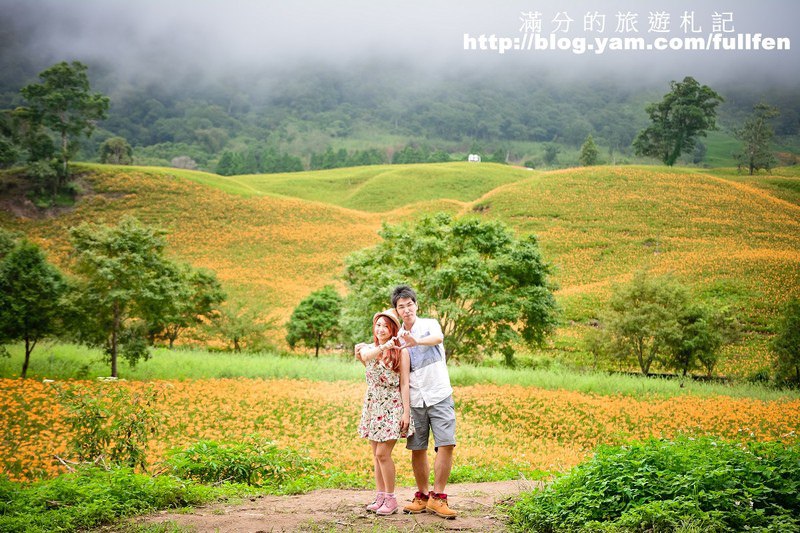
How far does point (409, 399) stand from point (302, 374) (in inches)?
616

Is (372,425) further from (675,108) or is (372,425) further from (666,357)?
(675,108)

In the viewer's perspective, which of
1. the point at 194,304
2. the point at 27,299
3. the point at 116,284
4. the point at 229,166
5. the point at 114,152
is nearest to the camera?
the point at 27,299

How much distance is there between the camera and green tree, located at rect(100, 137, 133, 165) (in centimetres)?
10044

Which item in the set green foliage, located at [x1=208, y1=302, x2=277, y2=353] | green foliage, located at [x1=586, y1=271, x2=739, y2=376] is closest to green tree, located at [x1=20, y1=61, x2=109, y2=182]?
green foliage, located at [x1=208, y1=302, x2=277, y2=353]

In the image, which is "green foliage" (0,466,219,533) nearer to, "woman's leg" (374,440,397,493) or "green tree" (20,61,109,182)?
"woman's leg" (374,440,397,493)

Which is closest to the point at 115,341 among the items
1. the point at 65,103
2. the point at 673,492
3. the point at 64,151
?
the point at 673,492

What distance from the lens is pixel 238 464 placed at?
359 inches

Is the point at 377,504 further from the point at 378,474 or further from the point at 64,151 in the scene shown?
the point at 64,151

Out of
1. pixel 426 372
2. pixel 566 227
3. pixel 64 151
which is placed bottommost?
pixel 426 372

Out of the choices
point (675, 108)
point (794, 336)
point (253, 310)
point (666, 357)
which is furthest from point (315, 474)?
point (675, 108)

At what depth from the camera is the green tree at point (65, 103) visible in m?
67.1

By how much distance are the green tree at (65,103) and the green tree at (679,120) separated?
74073 mm

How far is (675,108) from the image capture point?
267ft

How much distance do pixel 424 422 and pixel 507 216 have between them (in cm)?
5543
